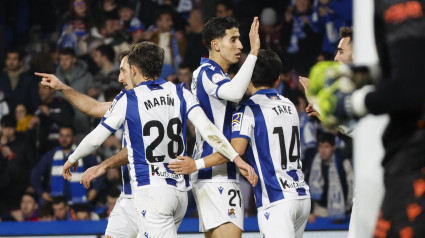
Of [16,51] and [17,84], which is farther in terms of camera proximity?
[16,51]

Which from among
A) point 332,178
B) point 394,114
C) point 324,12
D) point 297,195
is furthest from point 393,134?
point 324,12

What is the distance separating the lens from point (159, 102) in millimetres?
5371

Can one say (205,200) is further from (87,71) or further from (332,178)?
(87,71)

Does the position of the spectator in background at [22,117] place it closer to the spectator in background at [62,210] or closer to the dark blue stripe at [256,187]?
the spectator in background at [62,210]

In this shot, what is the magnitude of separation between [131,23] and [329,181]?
4.09m

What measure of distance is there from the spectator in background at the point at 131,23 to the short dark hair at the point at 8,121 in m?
2.06

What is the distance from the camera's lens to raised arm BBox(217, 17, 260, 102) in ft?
17.5

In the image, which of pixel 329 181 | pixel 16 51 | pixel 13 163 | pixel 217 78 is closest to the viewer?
pixel 217 78

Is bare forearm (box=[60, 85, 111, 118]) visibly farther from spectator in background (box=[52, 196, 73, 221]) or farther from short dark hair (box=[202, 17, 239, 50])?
spectator in background (box=[52, 196, 73, 221])

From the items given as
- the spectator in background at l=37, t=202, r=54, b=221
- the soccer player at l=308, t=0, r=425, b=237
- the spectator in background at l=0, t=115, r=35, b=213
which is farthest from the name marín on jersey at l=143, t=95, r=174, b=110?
the spectator in background at l=0, t=115, r=35, b=213

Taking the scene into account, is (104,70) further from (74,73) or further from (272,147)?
(272,147)

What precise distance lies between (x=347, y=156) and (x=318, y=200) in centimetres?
64

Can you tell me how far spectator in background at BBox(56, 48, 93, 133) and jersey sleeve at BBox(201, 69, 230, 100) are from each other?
15.8 ft

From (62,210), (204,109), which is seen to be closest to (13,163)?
(62,210)
